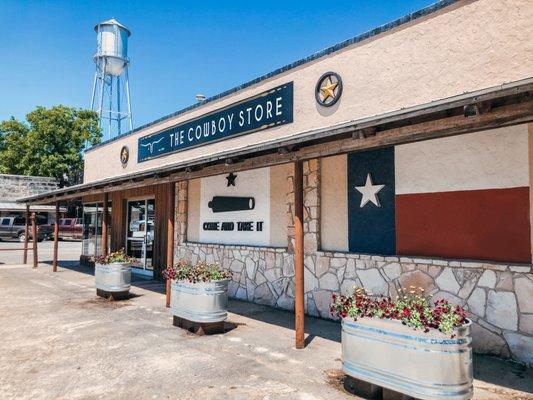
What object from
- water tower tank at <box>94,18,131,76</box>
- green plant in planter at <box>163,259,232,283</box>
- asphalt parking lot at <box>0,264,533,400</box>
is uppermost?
water tower tank at <box>94,18,131,76</box>

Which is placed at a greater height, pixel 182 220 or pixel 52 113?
pixel 52 113

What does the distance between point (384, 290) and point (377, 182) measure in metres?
1.88

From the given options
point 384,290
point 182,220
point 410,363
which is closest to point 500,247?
point 384,290

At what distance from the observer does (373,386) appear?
4.33 m

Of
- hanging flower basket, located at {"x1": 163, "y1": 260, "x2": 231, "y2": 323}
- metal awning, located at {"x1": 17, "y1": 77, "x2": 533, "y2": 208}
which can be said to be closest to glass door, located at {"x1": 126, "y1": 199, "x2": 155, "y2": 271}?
metal awning, located at {"x1": 17, "y1": 77, "x2": 533, "y2": 208}

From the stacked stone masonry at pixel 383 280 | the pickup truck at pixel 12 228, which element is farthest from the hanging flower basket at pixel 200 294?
the pickup truck at pixel 12 228

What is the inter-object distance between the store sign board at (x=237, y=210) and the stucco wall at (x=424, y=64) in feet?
4.01

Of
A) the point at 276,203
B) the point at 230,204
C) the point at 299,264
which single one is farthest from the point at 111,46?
the point at 299,264

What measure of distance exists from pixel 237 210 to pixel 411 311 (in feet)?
21.4

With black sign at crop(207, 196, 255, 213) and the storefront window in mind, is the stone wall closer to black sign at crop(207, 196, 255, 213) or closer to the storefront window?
the storefront window

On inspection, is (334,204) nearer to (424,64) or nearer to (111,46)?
(424,64)

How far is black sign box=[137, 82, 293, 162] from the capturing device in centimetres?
916

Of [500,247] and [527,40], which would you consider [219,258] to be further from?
[527,40]

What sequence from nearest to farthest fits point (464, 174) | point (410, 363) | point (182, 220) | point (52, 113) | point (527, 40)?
point (410, 363) < point (527, 40) < point (464, 174) < point (182, 220) < point (52, 113)
